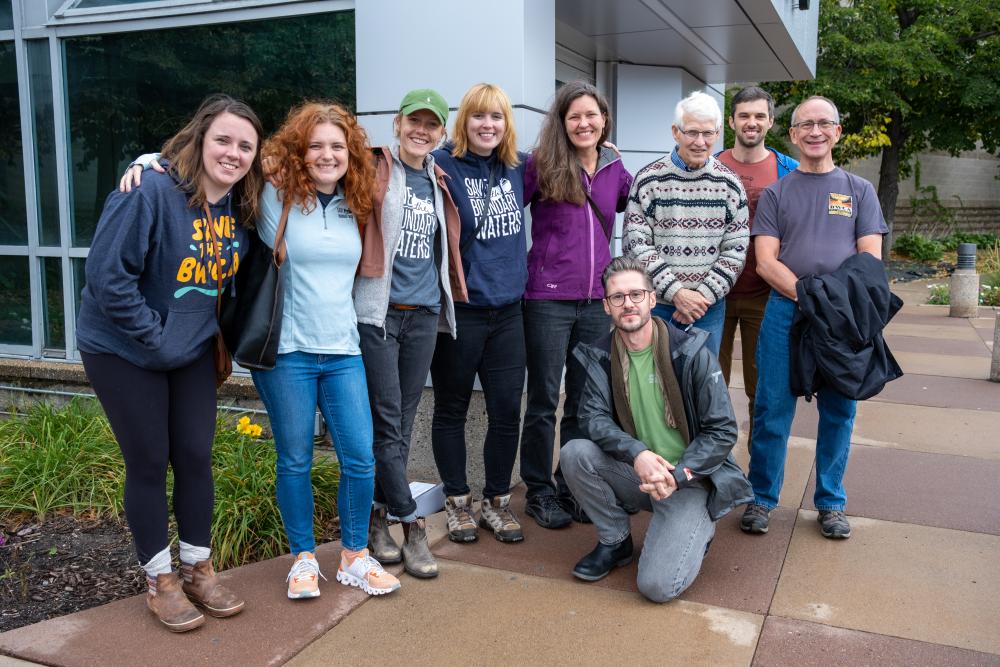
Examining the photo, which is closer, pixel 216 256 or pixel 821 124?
pixel 216 256

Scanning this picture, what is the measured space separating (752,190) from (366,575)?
8.39ft

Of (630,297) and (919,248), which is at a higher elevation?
(630,297)

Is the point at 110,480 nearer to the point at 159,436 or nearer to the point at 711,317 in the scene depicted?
the point at 159,436

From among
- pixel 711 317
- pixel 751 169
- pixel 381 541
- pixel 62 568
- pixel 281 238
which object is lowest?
pixel 62 568

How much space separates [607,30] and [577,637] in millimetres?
5065

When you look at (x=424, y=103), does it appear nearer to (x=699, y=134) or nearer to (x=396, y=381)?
(x=396, y=381)

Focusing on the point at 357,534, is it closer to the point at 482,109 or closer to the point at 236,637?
the point at 236,637

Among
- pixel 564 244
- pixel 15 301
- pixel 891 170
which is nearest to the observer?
pixel 564 244

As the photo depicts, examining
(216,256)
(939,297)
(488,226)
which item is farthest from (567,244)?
(939,297)

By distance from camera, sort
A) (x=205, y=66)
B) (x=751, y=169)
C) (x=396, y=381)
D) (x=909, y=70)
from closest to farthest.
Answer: (x=396, y=381), (x=751, y=169), (x=205, y=66), (x=909, y=70)

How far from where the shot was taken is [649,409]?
3580 mm

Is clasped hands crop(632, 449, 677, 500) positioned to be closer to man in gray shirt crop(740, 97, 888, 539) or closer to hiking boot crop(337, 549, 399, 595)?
man in gray shirt crop(740, 97, 888, 539)

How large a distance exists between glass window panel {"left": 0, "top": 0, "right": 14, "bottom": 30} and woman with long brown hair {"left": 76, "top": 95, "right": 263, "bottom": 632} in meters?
4.40

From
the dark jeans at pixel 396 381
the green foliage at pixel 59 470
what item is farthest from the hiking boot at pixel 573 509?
the green foliage at pixel 59 470
